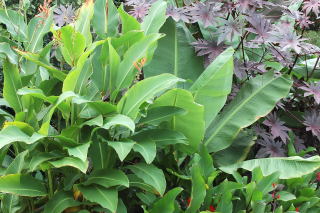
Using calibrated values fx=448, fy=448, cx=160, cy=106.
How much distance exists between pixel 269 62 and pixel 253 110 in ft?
2.11

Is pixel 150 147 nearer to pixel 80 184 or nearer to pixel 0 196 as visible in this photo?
pixel 80 184

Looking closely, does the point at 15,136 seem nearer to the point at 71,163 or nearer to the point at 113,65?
the point at 71,163

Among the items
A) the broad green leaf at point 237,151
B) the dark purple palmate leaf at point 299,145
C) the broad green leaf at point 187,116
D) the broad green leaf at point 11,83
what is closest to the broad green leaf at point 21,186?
the broad green leaf at point 11,83

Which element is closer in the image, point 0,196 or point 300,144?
point 0,196

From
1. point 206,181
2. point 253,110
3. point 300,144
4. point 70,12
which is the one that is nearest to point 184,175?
point 206,181

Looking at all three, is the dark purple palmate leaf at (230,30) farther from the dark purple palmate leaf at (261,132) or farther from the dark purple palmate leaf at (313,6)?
the dark purple palmate leaf at (261,132)

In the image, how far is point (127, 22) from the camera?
282cm

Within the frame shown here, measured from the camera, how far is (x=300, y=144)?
3.19m

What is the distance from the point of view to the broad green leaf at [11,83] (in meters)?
2.66

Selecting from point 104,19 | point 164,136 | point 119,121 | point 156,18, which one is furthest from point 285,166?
point 104,19

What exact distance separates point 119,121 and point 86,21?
80 cm

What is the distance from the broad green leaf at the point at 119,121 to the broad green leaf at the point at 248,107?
88 cm

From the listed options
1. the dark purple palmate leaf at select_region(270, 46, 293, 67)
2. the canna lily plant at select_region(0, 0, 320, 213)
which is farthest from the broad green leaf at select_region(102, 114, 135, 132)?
the dark purple palmate leaf at select_region(270, 46, 293, 67)

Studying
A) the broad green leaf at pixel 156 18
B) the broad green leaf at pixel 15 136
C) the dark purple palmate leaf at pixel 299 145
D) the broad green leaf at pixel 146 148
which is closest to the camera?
the broad green leaf at pixel 15 136
